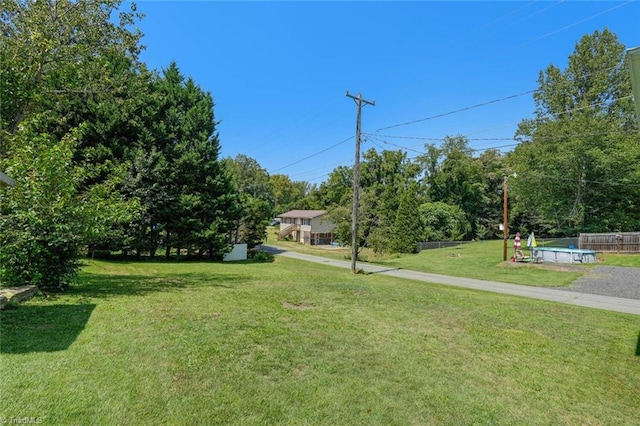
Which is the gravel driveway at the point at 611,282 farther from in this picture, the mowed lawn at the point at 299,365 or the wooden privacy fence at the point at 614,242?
the mowed lawn at the point at 299,365

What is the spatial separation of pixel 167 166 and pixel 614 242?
100ft

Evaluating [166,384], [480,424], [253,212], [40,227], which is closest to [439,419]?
[480,424]

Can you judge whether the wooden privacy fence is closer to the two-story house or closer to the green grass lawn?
the green grass lawn

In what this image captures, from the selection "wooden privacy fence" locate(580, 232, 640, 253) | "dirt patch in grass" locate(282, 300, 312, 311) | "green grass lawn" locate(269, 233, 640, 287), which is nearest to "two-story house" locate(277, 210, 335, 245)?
"green grass lawn" locate(269, 233, 640, 287)

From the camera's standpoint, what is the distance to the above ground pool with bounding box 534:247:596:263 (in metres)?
21.0

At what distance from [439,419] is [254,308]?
4337 millimetres

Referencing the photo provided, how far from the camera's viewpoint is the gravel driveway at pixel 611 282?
1278cm

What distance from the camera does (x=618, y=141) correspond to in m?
26.7

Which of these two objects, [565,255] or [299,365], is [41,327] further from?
[565,255]

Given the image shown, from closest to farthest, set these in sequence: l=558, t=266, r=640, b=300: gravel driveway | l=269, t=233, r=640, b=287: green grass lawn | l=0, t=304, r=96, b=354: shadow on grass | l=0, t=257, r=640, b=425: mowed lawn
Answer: l=0, t=257, r=640, b=425: mowed lawn < l=0, t=304, r=96, b=354: shadow on grass < l=558, t=266, r=640, b=300: gravel driveway < l=269, t=233, r=640, b=287: green grass lawn

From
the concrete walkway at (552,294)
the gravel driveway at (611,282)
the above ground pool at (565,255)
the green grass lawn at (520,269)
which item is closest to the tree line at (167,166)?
the green grass lawn at (520,269)

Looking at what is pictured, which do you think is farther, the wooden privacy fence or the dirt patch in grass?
the wooden privacy fence

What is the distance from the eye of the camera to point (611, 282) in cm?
1470

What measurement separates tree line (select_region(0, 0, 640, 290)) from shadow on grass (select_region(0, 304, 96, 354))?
1889 mm
